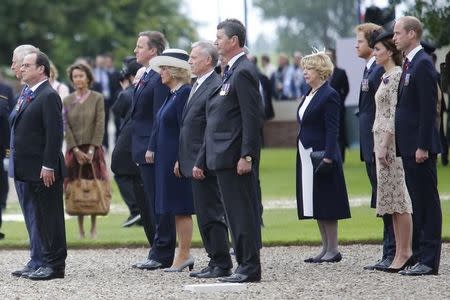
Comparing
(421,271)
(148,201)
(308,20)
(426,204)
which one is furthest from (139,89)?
(308,20)

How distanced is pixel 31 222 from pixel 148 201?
1.43 m

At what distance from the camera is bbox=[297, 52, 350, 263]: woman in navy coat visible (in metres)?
15.1

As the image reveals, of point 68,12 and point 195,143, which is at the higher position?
point 68,12

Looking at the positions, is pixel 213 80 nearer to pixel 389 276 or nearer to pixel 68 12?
pixel 389 276

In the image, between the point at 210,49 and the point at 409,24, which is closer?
the point at 409,24

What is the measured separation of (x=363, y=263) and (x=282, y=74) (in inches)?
995

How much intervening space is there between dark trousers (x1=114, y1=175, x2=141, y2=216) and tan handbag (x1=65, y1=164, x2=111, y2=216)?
0.26 meters

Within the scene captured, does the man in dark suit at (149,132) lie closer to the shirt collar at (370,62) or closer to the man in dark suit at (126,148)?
the man in dark suit at (126,148)

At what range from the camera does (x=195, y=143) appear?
45.6 ft

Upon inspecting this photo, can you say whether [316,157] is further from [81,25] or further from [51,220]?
[81,25]

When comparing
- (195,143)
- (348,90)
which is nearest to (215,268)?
(195,143)

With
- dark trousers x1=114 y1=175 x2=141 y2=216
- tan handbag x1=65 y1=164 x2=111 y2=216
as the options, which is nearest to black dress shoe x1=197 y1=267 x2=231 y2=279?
dark trousers x1=114 y1=175 x2=141 y2=216

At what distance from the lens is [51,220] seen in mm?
14227

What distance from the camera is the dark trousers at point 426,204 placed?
1344 centimetres
